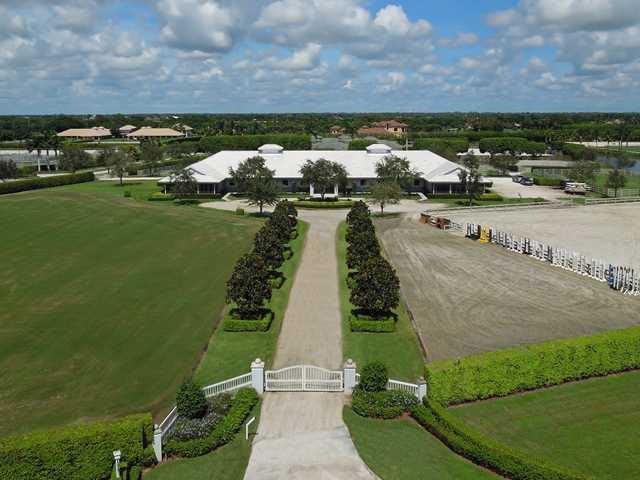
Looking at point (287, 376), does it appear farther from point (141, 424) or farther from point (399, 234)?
point (399, 234)

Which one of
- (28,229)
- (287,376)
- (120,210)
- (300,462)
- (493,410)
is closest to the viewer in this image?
(300,462)

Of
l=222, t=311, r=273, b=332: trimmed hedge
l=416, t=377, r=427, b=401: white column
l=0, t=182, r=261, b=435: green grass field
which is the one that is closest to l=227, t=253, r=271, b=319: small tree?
l=222, t=311, r=273, b=332: trimmed hedge

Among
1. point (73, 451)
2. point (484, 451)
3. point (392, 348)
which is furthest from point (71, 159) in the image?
point (484, 451)

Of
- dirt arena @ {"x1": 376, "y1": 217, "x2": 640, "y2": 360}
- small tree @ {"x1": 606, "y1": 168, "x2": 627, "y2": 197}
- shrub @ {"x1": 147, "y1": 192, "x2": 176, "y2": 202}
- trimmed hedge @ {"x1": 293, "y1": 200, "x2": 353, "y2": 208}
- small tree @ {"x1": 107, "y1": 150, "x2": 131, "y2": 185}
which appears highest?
small tree @ {"x1": 107, "y1": 150, "x2": 131, "y2": 185}

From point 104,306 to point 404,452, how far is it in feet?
66.8

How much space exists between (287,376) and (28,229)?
39597 mm

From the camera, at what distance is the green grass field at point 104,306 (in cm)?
2194

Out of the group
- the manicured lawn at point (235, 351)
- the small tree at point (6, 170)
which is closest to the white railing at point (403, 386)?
the manicured lawn at point (235, 351)

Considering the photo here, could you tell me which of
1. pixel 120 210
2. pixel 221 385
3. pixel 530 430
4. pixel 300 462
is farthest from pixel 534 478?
pixel 120 210

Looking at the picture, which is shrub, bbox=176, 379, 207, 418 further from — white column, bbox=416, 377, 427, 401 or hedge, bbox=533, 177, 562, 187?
hedge, bbox=533, 177, 562, 187

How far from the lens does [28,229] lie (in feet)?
170

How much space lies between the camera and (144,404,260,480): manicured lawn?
656 inches

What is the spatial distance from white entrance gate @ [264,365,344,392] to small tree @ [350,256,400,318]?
269 inches

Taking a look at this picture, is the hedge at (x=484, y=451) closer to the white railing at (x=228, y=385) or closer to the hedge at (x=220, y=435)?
the hedge at (x=220, y=435)
